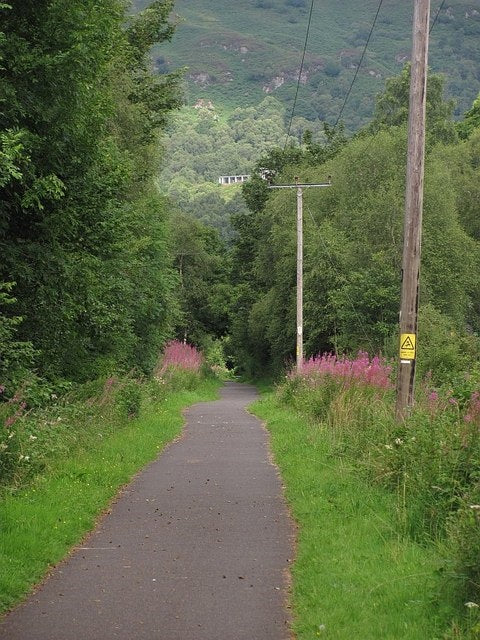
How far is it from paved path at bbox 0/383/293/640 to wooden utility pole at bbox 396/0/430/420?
265cm

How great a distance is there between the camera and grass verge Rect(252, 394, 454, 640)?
7.13 meters

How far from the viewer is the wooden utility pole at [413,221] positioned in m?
14.6

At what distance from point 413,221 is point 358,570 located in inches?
285

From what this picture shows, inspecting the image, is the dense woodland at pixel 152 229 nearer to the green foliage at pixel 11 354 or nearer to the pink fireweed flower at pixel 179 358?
the green foliage at pixel 11 354

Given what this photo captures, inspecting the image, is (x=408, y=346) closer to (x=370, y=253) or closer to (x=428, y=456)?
(x=428, y=456)

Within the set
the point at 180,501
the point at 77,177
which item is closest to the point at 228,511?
the point at 180,501

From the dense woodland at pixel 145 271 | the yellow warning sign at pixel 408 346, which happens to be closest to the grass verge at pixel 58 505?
the dense woodland at pixel 145 271

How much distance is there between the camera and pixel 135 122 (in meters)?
30.6

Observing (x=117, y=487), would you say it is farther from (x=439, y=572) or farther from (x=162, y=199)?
(x=162, y=199)

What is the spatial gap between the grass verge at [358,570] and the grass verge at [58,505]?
249cm

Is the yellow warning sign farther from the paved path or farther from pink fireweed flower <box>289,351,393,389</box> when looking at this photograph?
pink fireweed flower <box>289,351,393,389</box>

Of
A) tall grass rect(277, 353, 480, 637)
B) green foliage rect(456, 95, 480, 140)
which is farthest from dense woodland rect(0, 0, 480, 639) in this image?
green foliage rect(456, 95, 480, 140)

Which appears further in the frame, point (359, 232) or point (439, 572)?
point (359, 232)

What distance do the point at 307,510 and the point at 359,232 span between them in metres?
35.7
